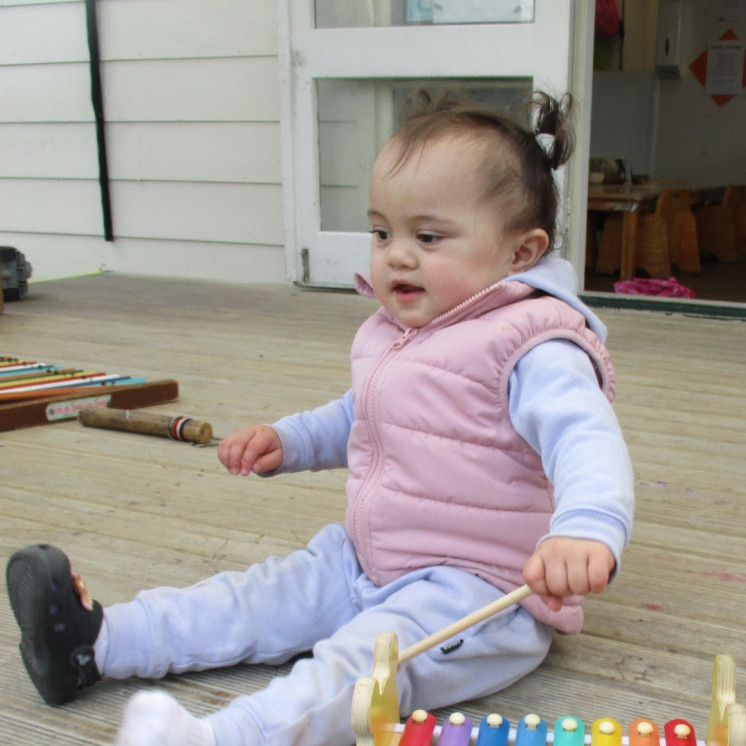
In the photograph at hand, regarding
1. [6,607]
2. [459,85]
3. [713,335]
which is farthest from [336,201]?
[6,607]

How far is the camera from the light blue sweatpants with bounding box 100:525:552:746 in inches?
43.0

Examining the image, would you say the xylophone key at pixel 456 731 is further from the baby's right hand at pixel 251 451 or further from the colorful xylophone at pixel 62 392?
the colorful xylophone at pixel 62 392

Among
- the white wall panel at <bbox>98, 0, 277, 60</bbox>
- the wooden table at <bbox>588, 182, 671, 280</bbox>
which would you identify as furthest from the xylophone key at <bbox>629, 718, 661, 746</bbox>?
the wooden table at <bbox>588, 182, 671, 280</bbox>

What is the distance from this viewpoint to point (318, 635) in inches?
51.9

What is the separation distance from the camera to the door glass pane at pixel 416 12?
11.9 feet

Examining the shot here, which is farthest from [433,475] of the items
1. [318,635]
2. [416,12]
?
[416,12]

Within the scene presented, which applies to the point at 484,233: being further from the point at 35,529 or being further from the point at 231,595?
the point at 35,529

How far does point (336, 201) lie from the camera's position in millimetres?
4246

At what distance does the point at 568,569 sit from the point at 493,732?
0.21 meters

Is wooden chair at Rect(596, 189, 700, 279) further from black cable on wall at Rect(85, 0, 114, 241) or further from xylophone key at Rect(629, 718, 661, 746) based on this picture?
xylophone key at Rect(629, 718, 661, 746)

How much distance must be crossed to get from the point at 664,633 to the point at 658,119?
19.2 feet

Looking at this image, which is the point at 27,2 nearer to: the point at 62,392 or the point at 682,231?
the point at 62,392

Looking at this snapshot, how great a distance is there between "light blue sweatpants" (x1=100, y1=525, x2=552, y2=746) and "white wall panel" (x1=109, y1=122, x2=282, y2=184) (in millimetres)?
3383

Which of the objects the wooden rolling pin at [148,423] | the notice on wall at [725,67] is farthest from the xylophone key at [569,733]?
the notice on wall at [725,67]
